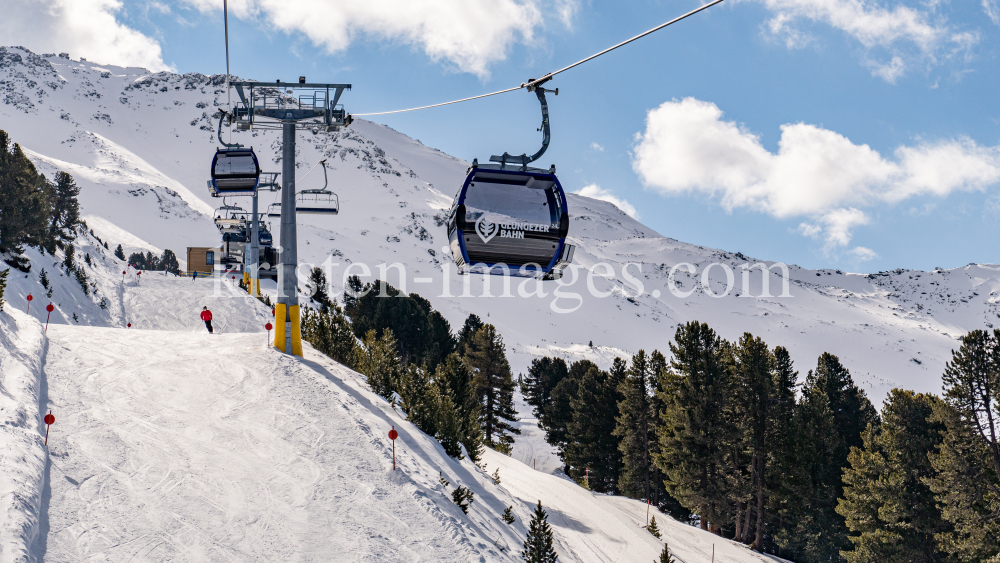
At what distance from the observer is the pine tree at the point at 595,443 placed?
36688 millimetres

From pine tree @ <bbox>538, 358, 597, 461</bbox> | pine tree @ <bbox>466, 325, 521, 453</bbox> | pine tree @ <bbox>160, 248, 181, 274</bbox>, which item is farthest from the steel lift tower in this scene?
pine tree @ <bbox>160, 248, 181, 274</bbox>

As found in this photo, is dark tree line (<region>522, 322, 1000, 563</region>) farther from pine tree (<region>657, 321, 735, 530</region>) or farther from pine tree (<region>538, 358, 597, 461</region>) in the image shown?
pine tree (<region>538, 358, 597, 461</region>)

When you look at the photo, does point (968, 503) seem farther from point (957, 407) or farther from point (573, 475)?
point (573, 475)

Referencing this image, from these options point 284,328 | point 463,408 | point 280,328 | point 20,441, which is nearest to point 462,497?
point 20,441

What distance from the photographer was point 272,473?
1069 centimetres

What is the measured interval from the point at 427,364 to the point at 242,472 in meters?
27.1

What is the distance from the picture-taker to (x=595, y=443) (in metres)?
36.7

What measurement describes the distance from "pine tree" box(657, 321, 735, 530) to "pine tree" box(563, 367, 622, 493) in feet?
22.9

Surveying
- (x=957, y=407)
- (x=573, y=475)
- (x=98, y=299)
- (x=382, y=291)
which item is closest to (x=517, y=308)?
(x=382, y=291)

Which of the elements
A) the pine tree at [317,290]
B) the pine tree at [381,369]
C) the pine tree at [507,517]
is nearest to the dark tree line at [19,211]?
the pine tree at [381,369]

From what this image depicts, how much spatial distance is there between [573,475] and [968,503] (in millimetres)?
20511

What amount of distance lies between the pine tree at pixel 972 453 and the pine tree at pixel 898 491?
99 centimetres

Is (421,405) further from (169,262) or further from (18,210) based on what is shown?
(169,262)

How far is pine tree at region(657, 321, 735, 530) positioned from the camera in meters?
28.3
